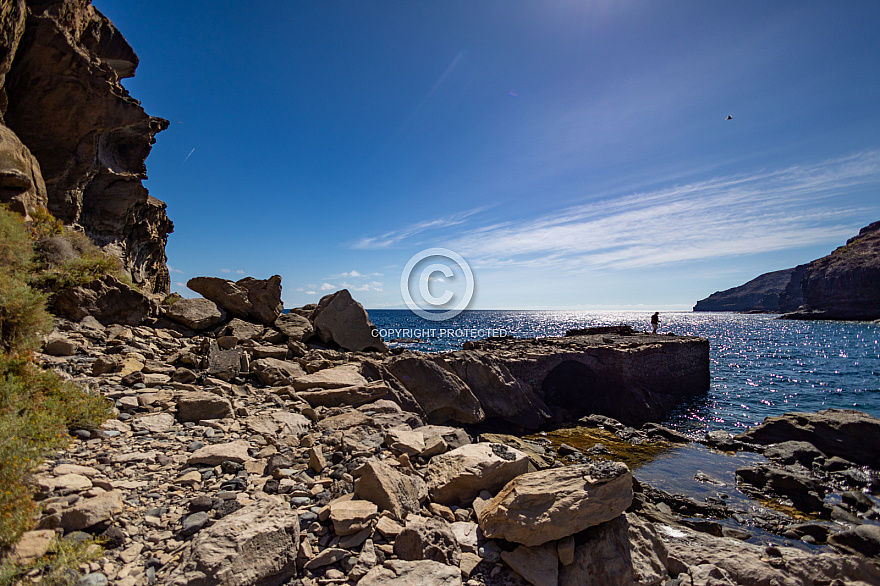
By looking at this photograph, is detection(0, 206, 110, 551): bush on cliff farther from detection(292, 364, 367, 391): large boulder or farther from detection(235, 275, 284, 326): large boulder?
detection(235, 275, 284, 326): large boulder

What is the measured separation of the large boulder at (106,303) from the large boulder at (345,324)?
461 centimetres

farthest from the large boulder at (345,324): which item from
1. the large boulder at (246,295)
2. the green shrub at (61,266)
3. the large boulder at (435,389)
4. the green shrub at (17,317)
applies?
the green shrub at (17,317)

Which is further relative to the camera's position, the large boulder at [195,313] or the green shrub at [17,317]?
the large boulder at [195,313]

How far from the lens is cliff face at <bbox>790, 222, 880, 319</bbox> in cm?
9100

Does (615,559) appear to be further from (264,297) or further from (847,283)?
(847,283)

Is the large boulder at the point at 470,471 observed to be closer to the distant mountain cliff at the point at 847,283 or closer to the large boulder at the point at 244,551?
the large boulder at the point at 244,551

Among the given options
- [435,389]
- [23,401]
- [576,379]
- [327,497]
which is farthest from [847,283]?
[23,401]

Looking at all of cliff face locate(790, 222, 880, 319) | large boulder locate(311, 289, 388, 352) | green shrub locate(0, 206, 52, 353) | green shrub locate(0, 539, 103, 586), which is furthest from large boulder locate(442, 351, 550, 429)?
cliff face locate(790, 222, 880, 319)

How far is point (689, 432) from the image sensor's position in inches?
719

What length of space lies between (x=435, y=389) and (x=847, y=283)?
133 meters

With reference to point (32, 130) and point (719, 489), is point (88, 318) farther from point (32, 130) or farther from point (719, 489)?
point (719, 489)

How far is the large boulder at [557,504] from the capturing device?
12.8 ft

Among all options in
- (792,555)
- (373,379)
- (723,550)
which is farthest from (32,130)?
(792,555)

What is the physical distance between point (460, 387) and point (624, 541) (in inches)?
380
